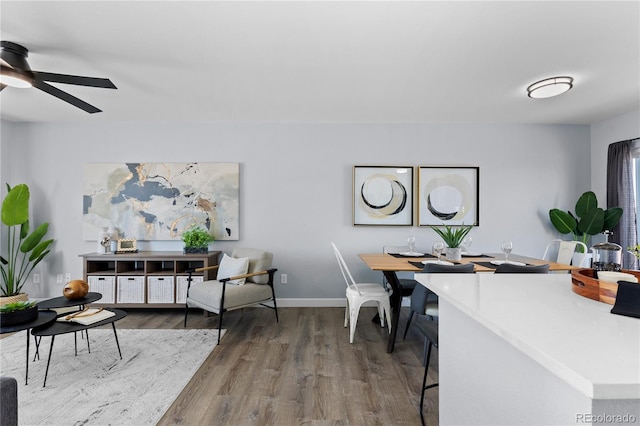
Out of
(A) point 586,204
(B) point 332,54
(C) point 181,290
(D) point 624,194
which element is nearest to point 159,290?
(C) point 181,290

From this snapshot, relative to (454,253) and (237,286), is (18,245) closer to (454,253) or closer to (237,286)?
(237,286)

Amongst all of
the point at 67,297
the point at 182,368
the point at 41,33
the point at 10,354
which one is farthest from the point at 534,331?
the point at 10,354

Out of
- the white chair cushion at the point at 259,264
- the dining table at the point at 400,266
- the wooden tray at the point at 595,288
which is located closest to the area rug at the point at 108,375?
the white chair cushion at the point at 259,264

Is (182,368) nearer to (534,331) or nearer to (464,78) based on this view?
(534,331)

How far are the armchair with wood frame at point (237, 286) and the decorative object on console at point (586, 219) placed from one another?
3622mm

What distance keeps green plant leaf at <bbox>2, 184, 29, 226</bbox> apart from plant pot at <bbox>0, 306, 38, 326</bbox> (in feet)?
7.05

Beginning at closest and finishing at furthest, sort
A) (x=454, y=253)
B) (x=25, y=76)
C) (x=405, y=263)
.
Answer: (x=25, y=76), (x=405, y=263), (x=454, y=253)

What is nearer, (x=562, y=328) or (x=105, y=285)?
(x=562, y=328)

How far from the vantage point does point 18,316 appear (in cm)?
216

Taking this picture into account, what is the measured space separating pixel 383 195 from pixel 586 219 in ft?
8.03

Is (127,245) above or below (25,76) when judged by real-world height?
below

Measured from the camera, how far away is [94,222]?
4.12 metres

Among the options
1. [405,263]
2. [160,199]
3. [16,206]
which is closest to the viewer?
[405,263]

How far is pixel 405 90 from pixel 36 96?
378cm
